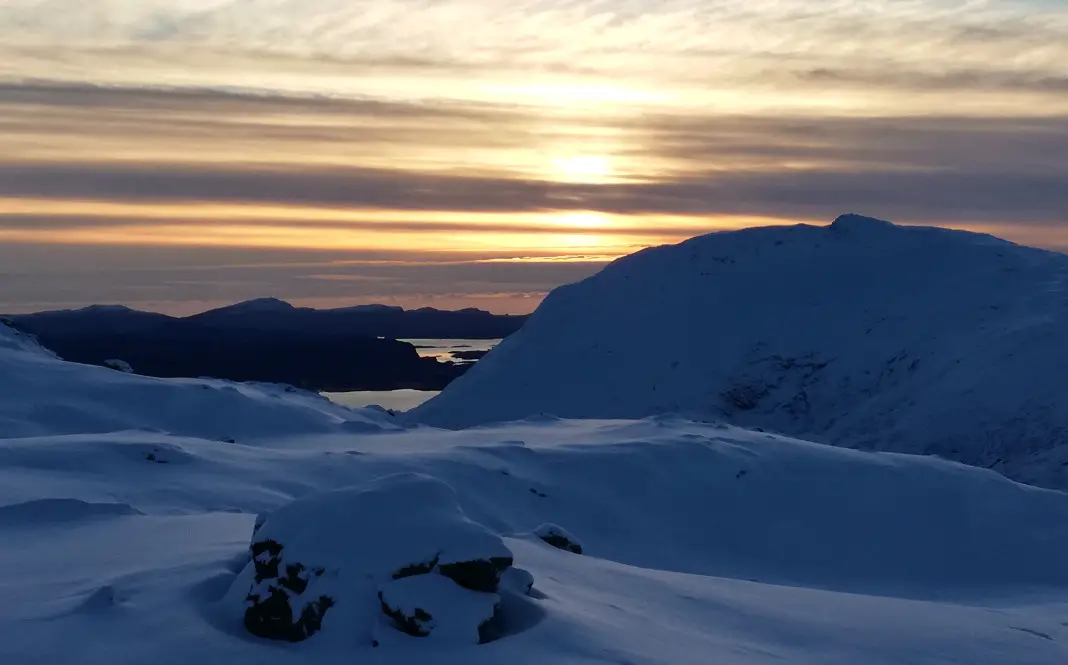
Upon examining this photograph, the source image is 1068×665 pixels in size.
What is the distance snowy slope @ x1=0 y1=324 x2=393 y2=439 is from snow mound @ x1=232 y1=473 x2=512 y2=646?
52.5 feet

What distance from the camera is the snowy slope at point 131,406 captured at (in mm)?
23047

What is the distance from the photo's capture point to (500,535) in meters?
12.6

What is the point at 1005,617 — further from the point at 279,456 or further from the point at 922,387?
the point at 922,387

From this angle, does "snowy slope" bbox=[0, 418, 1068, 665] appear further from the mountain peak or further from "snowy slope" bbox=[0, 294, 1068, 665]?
the mountain peak

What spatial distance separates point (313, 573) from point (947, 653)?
17.8ft

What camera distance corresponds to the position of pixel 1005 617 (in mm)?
11461

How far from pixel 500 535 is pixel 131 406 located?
15.0 m

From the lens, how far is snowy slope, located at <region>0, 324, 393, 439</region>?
23.0 meters

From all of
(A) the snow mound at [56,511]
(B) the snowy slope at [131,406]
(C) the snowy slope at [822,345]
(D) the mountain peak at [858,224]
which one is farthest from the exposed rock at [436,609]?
(D) the mountain peak at [858,224]

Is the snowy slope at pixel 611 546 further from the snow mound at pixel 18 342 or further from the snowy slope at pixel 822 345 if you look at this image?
the snowy slope at pixel 822 345

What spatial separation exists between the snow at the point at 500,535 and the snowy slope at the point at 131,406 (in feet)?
0.30

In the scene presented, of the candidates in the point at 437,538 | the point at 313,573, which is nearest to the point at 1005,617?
the point at 437,538

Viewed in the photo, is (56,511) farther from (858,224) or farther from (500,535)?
(858,224)

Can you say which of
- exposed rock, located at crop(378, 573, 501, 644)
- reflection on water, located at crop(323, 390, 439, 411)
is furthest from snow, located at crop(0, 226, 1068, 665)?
reflection on water, located at crop(323, 390, 439, 411)
